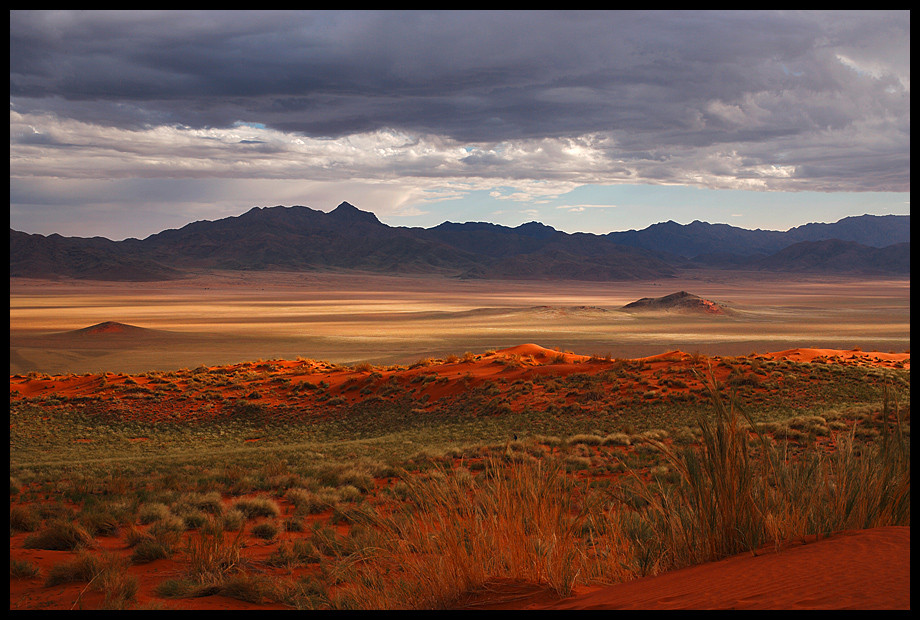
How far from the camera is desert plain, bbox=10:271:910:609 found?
4.86 metres

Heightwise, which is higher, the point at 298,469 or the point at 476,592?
the point at 476,592

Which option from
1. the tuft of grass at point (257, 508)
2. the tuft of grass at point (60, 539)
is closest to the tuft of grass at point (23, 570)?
the tuft of grass at point (60, 539)

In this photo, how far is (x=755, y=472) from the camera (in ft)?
18.7

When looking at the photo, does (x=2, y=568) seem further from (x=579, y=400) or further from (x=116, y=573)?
(x=579, y=400)

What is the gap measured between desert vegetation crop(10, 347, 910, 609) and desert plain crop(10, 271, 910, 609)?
0.04 meters

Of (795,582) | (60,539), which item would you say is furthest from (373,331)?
(795,582)

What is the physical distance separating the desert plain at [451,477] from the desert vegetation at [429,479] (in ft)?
0.14

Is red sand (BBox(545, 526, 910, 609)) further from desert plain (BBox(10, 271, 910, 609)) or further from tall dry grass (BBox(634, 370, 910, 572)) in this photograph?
tall dry grass (BBox(634, 370, 910, 572))

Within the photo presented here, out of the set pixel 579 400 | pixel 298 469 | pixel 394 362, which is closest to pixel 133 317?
pixel 394 362

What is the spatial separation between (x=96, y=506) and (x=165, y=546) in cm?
334

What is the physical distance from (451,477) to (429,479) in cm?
77

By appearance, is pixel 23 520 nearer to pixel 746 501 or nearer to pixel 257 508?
pixel 257 508

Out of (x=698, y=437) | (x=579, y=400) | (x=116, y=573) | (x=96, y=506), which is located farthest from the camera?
(x=579, y=400)

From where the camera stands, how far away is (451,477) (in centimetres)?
605
